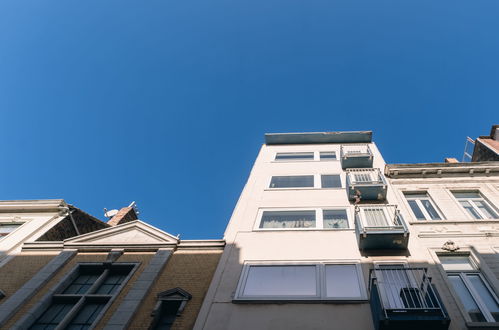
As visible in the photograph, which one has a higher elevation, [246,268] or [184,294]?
[246,268]

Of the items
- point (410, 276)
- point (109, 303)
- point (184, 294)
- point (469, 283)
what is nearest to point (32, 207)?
point (109, 303)

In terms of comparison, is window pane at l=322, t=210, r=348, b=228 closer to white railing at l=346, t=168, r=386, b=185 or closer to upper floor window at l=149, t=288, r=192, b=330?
white railing at l=346, t=168, r=386, b=185

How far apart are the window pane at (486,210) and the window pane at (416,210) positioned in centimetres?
272

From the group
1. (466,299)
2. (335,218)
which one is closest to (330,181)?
(335,218)

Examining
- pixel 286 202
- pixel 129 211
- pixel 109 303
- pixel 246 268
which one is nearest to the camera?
pixel 109 303

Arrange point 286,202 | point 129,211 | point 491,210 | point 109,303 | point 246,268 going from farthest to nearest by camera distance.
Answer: point 129,211
point 286,202
point 491,210
point 246,268
point 109,303

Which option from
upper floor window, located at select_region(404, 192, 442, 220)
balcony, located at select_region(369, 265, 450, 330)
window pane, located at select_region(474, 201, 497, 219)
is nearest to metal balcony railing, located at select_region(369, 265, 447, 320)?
balcony, located at select_region(369, 265, 450, 330)

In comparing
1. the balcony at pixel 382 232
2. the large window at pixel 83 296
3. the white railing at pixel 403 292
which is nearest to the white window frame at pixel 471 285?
the white railing at pixel 403 292

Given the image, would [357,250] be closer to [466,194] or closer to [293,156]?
[466,194]

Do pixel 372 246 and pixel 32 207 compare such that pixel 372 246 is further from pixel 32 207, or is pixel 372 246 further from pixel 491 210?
pixel 32 207

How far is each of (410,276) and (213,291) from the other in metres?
6.52

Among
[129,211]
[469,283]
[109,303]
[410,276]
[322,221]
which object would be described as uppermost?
[129,211]

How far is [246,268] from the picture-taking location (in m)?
11.9

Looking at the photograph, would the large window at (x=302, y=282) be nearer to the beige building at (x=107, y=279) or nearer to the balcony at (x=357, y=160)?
the beige building at (x=107, y=279)
